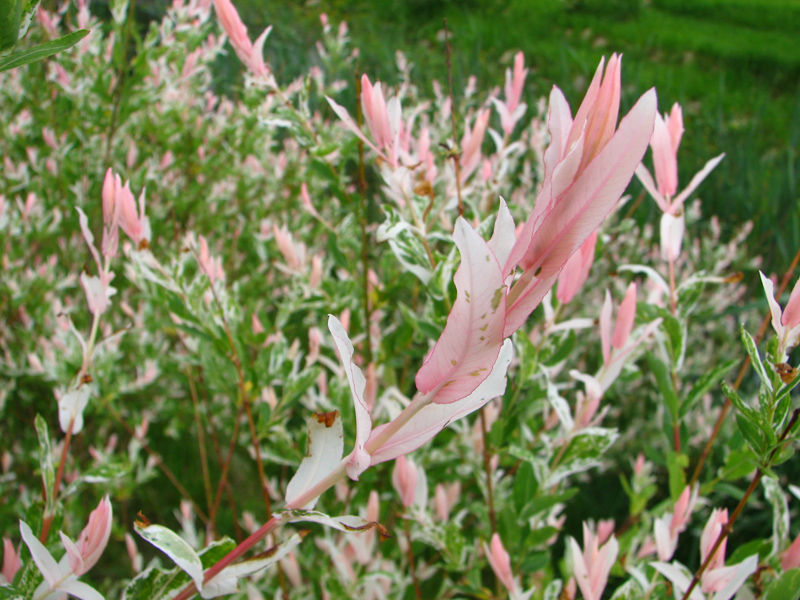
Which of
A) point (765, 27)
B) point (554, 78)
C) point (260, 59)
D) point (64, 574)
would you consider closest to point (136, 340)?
point (260, 59)

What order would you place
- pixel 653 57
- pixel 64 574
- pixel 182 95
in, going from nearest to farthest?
pixel 64 574, pixel 182 95, pixel 653 57

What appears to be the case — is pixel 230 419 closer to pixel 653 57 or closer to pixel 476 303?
pixel 476 303

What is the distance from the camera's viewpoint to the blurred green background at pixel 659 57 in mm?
2717

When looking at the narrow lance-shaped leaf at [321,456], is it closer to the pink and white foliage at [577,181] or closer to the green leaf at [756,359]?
the pink and white foliage at [577,181]

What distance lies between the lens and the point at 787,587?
44 centimetres

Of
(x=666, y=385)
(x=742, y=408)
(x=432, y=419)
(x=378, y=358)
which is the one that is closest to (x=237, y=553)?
(x=432, y=419)

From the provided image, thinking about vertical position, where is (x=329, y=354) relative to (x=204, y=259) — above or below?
below

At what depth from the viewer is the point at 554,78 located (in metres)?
5.13

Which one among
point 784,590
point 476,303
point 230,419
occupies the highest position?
point 476,303

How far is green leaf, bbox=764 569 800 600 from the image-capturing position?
0.44 meters

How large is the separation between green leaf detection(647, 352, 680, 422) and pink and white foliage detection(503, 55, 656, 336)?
1.75ft

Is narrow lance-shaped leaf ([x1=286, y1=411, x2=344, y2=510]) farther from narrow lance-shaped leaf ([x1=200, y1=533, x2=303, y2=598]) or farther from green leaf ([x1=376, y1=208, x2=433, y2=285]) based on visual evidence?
green leaf ([x1=376, y1=208, x2=433, y2=285])

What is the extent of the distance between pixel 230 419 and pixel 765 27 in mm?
10111

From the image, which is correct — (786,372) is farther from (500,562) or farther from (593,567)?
(500,562)
